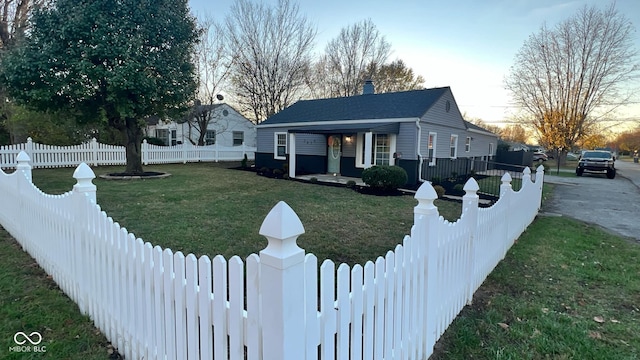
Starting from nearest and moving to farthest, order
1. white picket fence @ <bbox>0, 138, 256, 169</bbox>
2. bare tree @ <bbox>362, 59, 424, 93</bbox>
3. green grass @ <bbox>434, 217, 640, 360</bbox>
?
green grass @ <bbox>434, 217, 640, 360</bbox> → white picket fence @ <bbox>0, 138, 256, 169</bbox> → bare tree @ <bbox>362, 59, 424, 93</bbox>

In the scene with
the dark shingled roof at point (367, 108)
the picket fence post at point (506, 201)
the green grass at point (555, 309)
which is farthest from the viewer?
the dark shingled roof at point (367, 108)

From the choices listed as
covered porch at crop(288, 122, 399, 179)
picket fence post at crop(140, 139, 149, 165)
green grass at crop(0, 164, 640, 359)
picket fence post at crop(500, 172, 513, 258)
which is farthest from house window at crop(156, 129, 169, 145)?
picket fence post at crop(500, 172, 513, 258)

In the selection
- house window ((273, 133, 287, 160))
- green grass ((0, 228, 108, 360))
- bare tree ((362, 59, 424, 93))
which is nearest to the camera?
green grass ((0, 228, 108, 360))

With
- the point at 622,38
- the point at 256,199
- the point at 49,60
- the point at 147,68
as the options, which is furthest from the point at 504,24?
the point at 622,38

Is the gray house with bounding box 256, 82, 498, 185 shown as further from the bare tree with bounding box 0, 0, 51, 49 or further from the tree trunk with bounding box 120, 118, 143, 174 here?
the bare tree with bounding box 0, 0, 51, 49

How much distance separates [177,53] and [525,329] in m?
12.4

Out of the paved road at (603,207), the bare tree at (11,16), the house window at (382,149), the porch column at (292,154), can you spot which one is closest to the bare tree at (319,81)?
the porch column at (292,154)

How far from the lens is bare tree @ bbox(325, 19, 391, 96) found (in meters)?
26.6

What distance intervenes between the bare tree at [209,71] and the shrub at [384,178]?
49.2 ft

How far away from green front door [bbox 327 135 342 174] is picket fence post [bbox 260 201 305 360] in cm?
1371

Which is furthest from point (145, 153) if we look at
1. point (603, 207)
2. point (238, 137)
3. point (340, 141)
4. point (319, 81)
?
point (603, 207)

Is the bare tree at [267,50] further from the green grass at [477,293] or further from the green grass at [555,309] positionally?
the green grass at [555,309]

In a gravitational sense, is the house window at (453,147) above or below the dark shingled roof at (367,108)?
below

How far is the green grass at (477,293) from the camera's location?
251 cm
